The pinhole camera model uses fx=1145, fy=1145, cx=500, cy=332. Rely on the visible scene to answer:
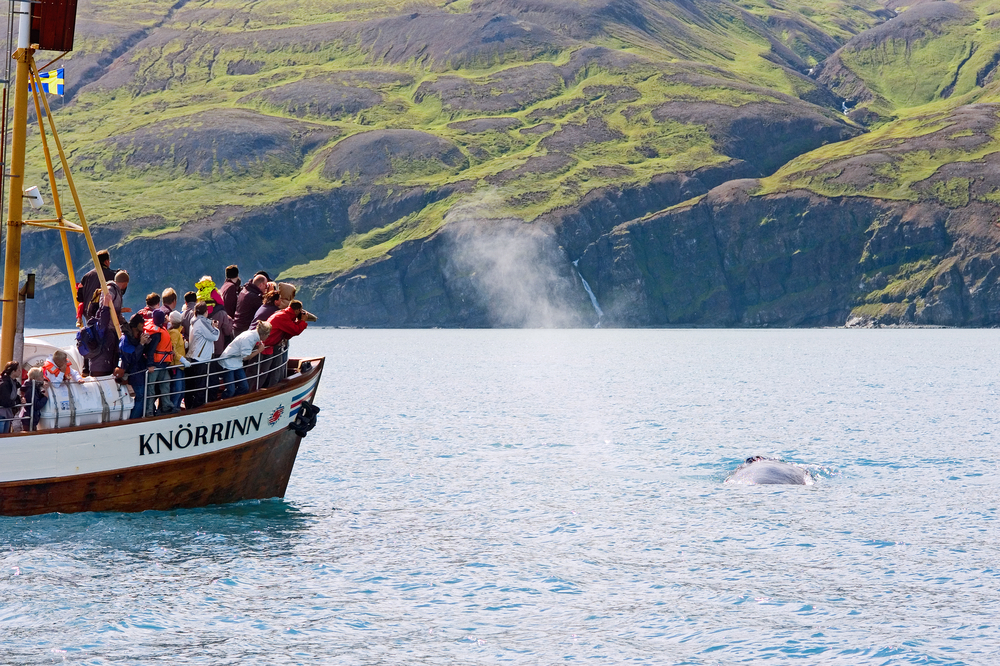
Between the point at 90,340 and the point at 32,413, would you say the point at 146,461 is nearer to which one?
the point at 32,413

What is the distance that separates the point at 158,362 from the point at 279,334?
2829 mm

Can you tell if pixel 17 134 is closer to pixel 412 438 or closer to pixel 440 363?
pixel 412 438

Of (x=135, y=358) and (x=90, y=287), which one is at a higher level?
(x=90, y=287)

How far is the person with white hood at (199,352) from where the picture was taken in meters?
25.6

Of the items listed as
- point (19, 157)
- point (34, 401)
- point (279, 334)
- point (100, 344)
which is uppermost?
point (19, 157)

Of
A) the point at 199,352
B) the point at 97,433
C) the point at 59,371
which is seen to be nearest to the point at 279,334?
the point at 199,352

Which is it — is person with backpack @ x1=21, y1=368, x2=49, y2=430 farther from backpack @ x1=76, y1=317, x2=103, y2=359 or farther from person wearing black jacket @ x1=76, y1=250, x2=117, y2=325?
person wearing black jacket @ x1=76, y1=250, x2=117, y2=325

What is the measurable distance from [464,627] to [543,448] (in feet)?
82.8

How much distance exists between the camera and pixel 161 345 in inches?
977

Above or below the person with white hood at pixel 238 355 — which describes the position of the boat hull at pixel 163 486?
below

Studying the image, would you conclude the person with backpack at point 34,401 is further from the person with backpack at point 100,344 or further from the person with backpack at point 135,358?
the person with backpack at point 135,358

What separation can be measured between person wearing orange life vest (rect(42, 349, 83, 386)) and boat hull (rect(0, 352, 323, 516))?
1122 millimetres

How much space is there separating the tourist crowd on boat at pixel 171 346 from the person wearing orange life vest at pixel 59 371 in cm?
2

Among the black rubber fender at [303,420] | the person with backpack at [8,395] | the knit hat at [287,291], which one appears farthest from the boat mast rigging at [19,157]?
the black rubber fender at [303,420]
